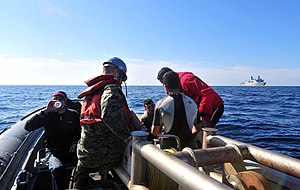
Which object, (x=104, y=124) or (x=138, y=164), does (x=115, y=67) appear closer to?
(x=104, y=124)

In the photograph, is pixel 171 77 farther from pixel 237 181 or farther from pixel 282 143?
pixel 282 143

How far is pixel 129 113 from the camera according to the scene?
280 cm

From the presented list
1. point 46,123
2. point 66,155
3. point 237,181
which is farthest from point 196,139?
point 46,123

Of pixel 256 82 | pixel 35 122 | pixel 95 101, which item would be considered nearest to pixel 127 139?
pixel 95 101

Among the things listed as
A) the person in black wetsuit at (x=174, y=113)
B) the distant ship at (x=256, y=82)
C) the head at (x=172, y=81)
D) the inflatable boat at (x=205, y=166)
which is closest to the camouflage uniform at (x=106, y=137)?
the inflatable boat at (x=205, y=166)

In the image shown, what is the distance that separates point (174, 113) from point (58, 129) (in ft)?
7.12

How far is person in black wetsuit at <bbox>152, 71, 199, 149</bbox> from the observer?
2.91m

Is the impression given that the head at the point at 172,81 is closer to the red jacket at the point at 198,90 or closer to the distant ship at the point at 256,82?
the red jacket at the point at 198,90

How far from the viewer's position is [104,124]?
264cm

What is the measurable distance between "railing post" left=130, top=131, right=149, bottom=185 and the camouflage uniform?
64 cm

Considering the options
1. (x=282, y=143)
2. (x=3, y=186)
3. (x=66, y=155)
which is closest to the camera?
(x=3, y=186)

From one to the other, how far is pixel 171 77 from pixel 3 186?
8.93 feet

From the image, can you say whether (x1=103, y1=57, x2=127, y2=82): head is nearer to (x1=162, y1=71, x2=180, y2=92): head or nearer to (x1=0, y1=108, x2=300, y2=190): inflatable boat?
(x1=162, y1=71, x2=180, y2=92): head

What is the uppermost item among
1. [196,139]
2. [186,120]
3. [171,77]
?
[171,77]
